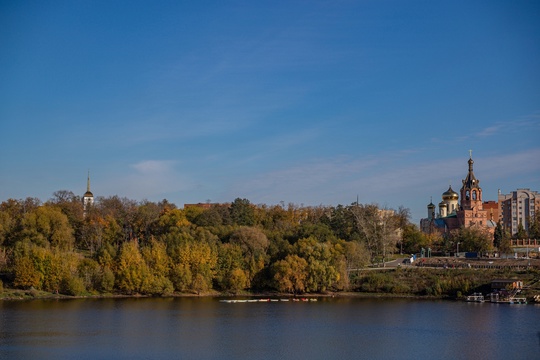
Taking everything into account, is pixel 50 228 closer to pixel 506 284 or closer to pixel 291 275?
pixel 291 275

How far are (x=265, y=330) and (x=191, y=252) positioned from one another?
93.1 feet

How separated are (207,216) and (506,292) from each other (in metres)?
38.8

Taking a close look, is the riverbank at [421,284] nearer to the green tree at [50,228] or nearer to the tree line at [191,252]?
the tree line at [191,252]

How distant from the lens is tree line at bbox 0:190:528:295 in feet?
229

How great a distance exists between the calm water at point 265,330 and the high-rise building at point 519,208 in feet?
345

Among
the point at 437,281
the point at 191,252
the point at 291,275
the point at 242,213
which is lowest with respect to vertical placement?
the point at 437,281

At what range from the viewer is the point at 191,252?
7419cm

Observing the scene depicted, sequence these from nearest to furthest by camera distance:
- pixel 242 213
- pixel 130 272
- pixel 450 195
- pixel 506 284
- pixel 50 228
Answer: pixel 506 284, pixel 130 272, pixel 50 228, pixel 242 213, pixel 450 195

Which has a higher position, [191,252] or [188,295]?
[191,252]

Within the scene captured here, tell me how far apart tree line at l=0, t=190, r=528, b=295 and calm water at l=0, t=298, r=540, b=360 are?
6.84m

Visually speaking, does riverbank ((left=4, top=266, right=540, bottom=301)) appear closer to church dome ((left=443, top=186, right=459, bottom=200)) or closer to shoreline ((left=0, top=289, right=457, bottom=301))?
shoreline ((left=0, top=289, right=457, bottom=301))

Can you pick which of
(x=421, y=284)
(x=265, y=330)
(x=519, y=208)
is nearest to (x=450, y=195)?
(x=519, y=208)

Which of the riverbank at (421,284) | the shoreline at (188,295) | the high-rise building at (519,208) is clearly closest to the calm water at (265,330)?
the shoreline at (188,295)

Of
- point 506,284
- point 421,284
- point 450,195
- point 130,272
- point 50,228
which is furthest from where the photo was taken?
point 450,195
